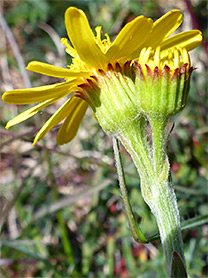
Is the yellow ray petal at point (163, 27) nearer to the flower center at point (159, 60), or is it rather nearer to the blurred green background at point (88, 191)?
the flower center at point (159, 60)

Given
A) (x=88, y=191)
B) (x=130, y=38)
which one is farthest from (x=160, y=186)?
(x=88, y=191)

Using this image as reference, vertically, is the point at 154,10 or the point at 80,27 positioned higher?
the point at 154,10

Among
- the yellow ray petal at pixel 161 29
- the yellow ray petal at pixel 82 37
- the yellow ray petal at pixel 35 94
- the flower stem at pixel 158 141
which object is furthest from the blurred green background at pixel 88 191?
the yellow ray petal at pixel 161 29

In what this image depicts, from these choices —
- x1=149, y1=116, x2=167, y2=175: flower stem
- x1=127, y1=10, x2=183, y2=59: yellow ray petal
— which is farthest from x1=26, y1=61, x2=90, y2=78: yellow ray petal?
x1=149, y1=116, x2=167, y2=175: flower stem

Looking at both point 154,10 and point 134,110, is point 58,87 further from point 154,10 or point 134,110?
point 154,10

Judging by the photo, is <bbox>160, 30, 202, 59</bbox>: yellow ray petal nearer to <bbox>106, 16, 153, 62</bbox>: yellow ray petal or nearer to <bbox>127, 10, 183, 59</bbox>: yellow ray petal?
<bbox>127, 10, 183, 59</bbox>: yellow ray petal

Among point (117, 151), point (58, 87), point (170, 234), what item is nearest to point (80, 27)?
point (58, 87)
